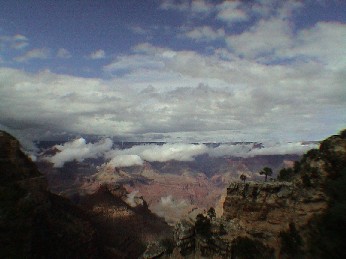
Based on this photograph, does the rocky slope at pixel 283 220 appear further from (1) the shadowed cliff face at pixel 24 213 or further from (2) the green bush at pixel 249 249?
(1) the shadowed cliff face at pixel 24 213

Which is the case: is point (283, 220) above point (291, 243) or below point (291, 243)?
above

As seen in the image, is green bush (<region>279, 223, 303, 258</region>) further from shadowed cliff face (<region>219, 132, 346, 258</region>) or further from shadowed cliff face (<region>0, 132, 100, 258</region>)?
shadowed cliff face (<region>0, 132, 100, 258</region>)

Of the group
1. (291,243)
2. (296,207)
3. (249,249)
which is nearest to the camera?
(291,243)

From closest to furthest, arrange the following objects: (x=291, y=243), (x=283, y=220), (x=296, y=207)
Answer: (x=291, y=243)
(x=296, y=207)
(x=283, y=220)

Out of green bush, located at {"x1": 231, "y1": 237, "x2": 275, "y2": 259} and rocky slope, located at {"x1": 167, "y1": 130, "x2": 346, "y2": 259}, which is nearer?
rocky slope, located at {"x1": 167, "y1": 130, "x2": 346, "y2": 259}

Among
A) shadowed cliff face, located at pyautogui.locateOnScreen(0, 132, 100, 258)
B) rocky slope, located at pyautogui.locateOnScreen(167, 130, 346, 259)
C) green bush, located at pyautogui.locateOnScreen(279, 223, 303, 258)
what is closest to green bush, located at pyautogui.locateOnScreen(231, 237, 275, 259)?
rocky slope, located at pyautogui.locateOnScreen(167, 130, 346, 259)

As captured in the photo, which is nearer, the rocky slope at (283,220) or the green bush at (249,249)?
the rocky slope at (283,220)

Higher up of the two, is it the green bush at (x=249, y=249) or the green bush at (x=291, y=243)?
the green bush at (x=291, y=243)

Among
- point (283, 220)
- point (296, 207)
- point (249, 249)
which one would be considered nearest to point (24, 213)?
point (249, 249)

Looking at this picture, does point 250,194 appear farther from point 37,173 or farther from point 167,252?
point 37,173

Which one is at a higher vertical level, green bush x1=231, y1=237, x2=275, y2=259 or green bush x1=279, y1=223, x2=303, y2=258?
green bush x1=279, y1=223, x2=303, y2=258

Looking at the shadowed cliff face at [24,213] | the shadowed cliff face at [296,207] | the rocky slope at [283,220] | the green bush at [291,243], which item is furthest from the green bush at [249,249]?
the shadowed cliff face at [24,213]

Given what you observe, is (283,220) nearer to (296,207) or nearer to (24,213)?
(296,207)
